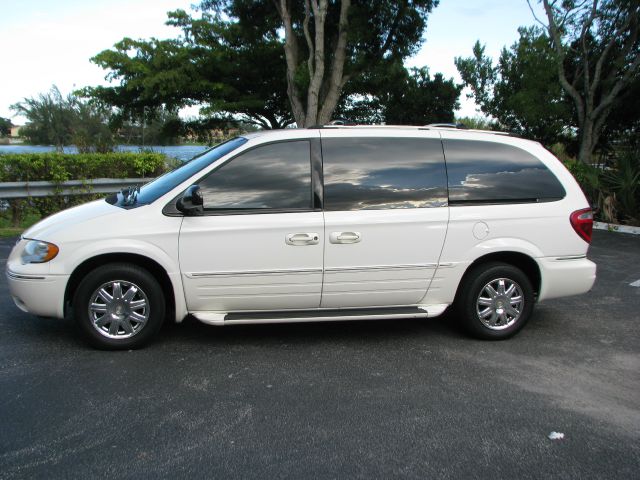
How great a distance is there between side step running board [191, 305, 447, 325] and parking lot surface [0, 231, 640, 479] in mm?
282

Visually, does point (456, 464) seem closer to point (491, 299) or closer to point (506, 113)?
point (491, 299)

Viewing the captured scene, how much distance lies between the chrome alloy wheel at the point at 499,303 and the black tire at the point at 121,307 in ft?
9.02

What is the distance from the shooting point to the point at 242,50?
2600cm

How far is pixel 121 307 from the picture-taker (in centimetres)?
437

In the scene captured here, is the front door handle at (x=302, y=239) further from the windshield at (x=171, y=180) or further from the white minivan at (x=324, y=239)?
the windshield at (x=171, y=180)

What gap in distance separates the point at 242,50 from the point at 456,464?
25612 millimetres

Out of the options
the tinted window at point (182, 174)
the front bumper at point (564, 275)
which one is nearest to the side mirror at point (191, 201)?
the tinted window at point (182, 174)

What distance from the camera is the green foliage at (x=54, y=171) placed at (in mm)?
9766

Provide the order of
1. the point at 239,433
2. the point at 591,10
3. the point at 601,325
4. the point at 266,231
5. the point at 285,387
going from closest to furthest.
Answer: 1. the point at 239,433
2. the point at 285,387
3. the point at 266,231
4. the point at 601,325
5. the point at 591,10

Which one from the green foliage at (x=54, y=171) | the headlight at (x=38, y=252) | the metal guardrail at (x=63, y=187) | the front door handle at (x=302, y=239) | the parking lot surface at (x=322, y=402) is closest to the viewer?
the parking lot surface at (x=322, y=402)

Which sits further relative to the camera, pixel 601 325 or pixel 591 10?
pixel 591 10

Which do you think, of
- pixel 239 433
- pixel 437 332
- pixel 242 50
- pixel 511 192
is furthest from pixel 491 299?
pixel 242 50

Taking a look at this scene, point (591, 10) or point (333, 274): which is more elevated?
point (591, 10)

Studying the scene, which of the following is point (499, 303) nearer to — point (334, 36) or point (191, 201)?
point (191, 201)
